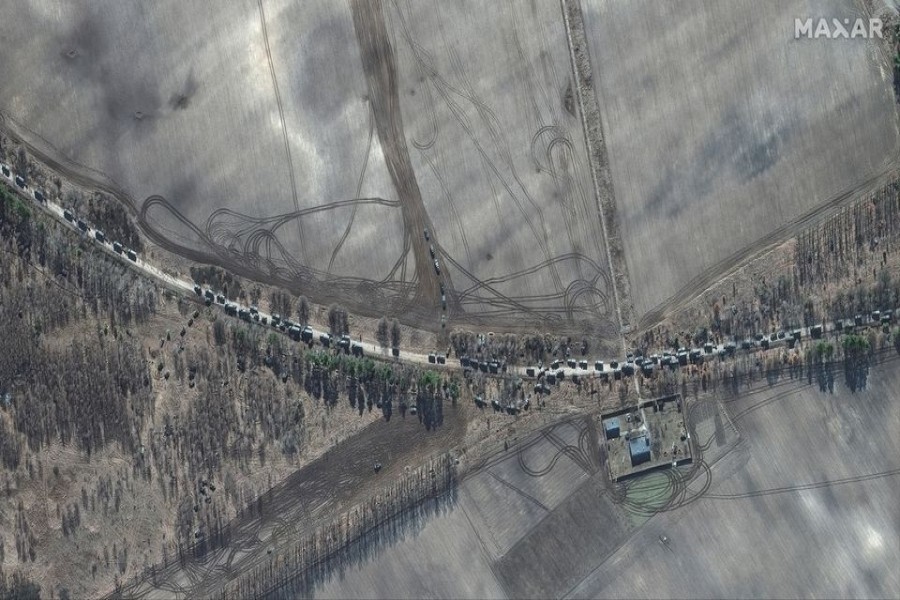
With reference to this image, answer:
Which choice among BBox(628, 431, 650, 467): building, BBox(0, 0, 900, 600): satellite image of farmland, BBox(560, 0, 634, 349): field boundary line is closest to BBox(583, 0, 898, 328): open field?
BBox(0, 0, 900, 600): satellite image of farmland

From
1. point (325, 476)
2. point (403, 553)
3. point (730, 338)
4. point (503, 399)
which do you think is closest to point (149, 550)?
point (325, 476)

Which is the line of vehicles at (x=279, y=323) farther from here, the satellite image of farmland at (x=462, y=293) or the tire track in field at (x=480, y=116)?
the tire track in field at (x=480, y=116)

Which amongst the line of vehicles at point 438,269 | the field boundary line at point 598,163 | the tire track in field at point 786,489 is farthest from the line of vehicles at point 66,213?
the tire track in field at point 786,489

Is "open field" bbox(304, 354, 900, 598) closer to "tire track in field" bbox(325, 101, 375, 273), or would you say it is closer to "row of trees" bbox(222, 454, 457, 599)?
"row of trees" bbox(222, 454, 457, 599)

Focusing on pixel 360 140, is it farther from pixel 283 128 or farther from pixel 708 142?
pixel 708 142

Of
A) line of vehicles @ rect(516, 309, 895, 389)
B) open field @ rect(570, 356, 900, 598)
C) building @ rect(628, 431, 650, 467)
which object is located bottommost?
open field @ rect(570, 356, 900, 598)
